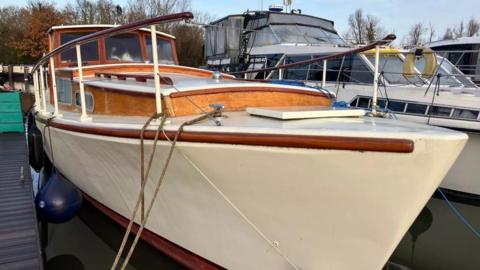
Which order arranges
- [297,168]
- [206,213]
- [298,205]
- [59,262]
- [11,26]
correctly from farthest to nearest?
[11,26] < [59,262] < [206,213] < [298,205] < [297,168]

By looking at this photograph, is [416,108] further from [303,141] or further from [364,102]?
[303,141]

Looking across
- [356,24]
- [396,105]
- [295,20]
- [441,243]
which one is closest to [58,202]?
[441,243]

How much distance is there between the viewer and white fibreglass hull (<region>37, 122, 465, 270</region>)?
2756mm

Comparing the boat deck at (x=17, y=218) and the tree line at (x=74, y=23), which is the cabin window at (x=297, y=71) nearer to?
the boat deck at (x=17, y=218)

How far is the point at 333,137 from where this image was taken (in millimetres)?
2734

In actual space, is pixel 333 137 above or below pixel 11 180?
above

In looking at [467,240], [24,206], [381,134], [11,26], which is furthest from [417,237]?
[11,26]

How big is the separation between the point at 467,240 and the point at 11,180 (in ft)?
22.9

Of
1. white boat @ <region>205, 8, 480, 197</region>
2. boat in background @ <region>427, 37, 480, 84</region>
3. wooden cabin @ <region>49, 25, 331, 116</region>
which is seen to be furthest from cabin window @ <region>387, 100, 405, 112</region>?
boat in background @ <region>427, 37, 480, 84</region>

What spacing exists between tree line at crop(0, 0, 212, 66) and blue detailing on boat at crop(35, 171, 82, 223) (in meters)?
25.0

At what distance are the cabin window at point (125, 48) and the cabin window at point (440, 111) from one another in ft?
17.2

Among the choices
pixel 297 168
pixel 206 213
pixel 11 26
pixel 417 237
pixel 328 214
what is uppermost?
pixel 11 26

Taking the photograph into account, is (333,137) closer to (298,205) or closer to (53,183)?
(298,205)

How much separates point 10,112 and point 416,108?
9.06 meters
